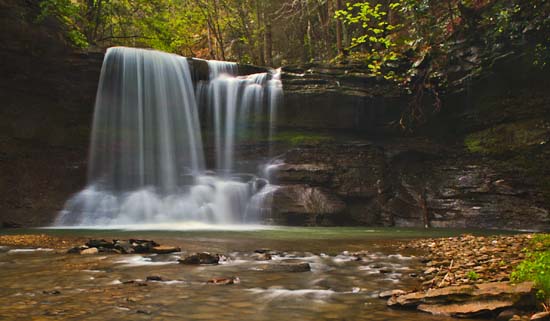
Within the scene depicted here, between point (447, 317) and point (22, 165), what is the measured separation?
14.4 metres

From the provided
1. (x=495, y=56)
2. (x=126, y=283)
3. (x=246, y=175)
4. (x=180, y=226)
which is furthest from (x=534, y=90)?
(x=126, y=283)

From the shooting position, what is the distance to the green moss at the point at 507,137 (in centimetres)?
1401

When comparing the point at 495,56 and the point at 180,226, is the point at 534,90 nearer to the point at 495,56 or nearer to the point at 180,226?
the point at 495,56

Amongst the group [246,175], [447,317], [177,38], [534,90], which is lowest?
[447,317]

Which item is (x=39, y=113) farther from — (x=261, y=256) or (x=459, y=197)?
(x=459, y=197)

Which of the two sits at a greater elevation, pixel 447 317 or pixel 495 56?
pixel 495 56

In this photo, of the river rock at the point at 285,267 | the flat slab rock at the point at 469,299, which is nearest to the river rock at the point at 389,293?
the flat slab rock at the point at 469,299

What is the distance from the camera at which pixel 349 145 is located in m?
16.3

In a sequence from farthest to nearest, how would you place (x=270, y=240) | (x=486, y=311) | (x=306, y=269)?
(x=270, y=240)
(x=306, y=269)
(x=486, y=311)

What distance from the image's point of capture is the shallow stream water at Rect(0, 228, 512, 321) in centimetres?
335

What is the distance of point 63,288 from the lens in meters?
4.06

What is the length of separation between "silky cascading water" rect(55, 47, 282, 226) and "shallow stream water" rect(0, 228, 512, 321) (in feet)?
25.8

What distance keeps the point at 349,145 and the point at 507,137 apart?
531 centimetres

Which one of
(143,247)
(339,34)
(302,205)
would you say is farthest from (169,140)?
(143,247)
